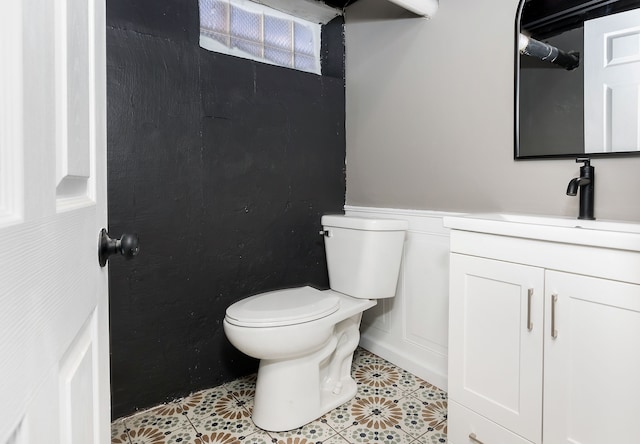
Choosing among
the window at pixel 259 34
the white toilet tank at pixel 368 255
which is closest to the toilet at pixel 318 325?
the white toilet tank at pixel 368 255

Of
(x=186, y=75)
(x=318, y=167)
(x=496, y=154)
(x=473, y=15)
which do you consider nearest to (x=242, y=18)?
(x=186, y=75)

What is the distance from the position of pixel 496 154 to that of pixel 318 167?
3.18 ft

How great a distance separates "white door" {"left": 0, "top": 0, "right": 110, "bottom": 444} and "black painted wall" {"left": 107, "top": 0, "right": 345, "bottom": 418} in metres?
1.04

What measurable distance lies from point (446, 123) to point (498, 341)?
103 centimetres

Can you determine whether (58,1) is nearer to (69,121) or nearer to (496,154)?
(69,121)

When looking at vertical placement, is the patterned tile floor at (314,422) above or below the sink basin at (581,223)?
below

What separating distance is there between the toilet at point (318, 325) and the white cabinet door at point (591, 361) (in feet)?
2.70

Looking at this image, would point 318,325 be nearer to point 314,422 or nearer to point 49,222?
point 314,422

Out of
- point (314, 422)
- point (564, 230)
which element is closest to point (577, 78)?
point (564, 230)

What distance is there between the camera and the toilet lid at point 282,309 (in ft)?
4.75

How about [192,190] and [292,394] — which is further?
[192,190]

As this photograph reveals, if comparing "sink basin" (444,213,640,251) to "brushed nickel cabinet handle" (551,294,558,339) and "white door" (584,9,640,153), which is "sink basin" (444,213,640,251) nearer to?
"brushed nickel cabinet handle" (551,294,558,339)

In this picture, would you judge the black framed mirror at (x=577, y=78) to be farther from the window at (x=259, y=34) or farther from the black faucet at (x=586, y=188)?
the window at (x=259, y=34)

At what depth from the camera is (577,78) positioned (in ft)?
4.36
